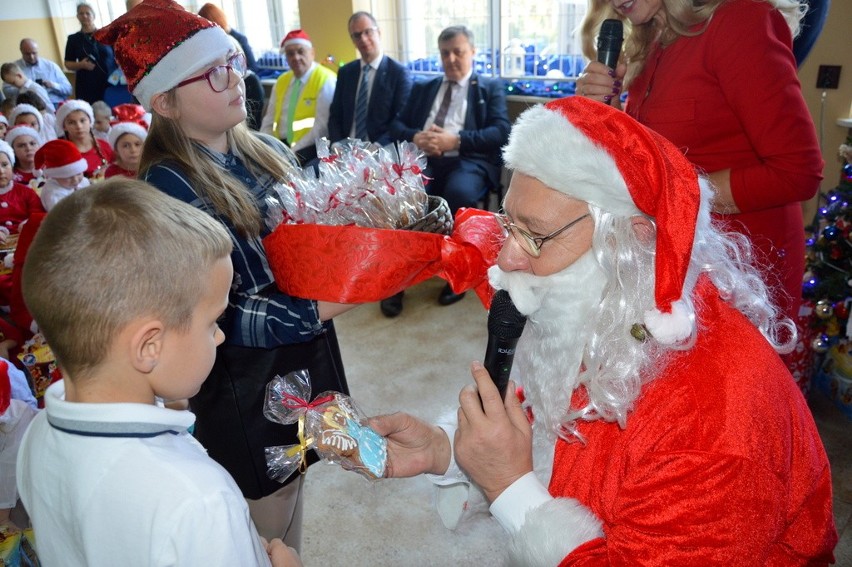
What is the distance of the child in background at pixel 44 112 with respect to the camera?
739 cm

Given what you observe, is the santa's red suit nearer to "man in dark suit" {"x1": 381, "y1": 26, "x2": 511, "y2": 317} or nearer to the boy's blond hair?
the boy's blond hair

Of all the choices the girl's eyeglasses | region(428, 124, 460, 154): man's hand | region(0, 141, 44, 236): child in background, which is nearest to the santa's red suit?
the girl's eyeglasses

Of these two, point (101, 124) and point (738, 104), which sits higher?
point (738, 104)

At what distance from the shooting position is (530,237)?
4.33ft

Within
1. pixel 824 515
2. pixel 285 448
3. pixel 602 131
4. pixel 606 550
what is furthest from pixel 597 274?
pixel 285 448

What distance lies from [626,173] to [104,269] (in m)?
0.95

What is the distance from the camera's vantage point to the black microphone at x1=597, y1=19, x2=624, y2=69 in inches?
77.0

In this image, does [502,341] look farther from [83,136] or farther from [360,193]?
[83,136]

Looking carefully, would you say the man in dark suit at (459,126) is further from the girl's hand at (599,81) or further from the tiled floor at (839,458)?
the girl's hand at (599,81)

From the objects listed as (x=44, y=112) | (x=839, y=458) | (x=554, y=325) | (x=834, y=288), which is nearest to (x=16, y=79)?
(x=44, y=112)

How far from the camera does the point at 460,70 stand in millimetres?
5082

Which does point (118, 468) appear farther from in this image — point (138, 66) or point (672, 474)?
point (138, 66)

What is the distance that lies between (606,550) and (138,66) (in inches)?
66.0

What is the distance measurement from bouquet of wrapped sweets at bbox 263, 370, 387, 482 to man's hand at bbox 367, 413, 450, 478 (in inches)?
1.9
